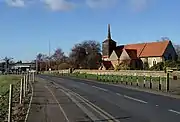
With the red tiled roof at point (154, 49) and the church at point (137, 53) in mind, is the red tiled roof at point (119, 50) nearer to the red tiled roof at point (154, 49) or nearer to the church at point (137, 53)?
the church at point (137, 53)

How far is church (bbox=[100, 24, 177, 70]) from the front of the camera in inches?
4936

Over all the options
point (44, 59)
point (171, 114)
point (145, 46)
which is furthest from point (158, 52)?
point (171, 114)

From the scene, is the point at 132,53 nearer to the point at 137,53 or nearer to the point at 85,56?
the point at 137,53

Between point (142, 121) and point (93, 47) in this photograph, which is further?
point (93, 47)

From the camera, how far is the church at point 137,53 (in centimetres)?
12538

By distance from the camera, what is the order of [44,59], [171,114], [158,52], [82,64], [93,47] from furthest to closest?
[44,59], [93,47], [82,64], [158,52], [171,114]

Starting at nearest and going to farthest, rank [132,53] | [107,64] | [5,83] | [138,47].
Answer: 1. [5,83]
2. [107,64]
3. [132,53]
4. [138,47]

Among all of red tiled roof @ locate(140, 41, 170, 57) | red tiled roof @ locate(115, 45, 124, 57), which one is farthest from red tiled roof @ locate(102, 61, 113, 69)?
red tiled roof @ locate(140, 41, 170, 57)

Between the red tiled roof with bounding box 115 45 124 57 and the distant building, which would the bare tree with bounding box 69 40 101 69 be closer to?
the red tiled roof with bounding box 115 45 124 57

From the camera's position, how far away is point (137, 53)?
5448 inches

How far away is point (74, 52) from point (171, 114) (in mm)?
124279

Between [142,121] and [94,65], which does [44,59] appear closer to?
[94,65]

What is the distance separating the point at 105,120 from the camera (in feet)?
45.3

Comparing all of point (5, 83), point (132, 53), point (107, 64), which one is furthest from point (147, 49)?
point (5, 83)
